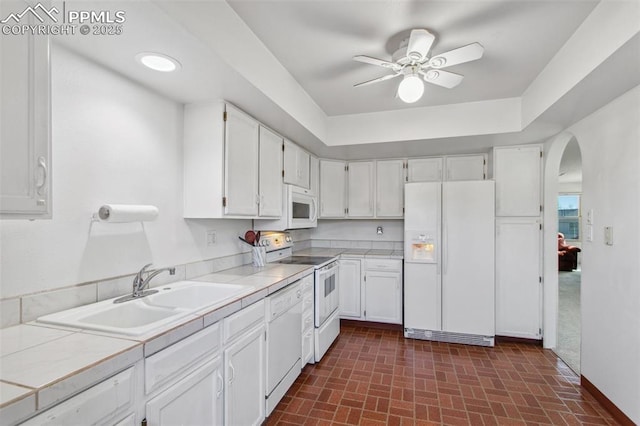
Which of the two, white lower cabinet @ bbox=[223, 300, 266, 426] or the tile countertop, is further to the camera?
white lower cabinet @ bbox=[223, 300, 266, 426]

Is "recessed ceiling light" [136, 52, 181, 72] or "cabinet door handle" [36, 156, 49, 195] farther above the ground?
"recessed ceiling light" [136, 52, 181, 72]

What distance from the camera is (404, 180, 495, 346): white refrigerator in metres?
3.33

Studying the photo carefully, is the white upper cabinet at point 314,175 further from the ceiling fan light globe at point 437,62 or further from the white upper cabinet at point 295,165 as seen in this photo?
the ceiling fan light globe at point 437,62

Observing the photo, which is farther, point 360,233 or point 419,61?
point 360,233

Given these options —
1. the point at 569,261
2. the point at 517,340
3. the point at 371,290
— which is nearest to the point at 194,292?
the point at 371,290

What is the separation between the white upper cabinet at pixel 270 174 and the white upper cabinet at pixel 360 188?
1.49 meters

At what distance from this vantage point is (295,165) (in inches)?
134

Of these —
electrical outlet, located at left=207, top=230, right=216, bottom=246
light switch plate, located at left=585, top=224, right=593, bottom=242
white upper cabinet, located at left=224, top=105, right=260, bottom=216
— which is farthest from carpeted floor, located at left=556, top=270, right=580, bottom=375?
electrical outlet, located at left=207, top=230, right=216, bottom=246

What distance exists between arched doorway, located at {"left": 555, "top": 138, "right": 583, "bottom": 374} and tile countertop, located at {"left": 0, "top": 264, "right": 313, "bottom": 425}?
3.19 m

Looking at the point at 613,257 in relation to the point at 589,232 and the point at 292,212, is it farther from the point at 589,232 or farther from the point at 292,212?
the point at 292,212

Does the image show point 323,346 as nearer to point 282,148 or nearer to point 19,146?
point 282,148

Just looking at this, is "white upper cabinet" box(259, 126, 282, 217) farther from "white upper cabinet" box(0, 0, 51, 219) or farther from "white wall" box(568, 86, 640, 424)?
"white wall" box(568, 86, 640, 424)

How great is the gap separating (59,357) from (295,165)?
8.81 ft

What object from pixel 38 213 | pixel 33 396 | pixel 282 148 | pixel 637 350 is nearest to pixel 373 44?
pixel 282 148
